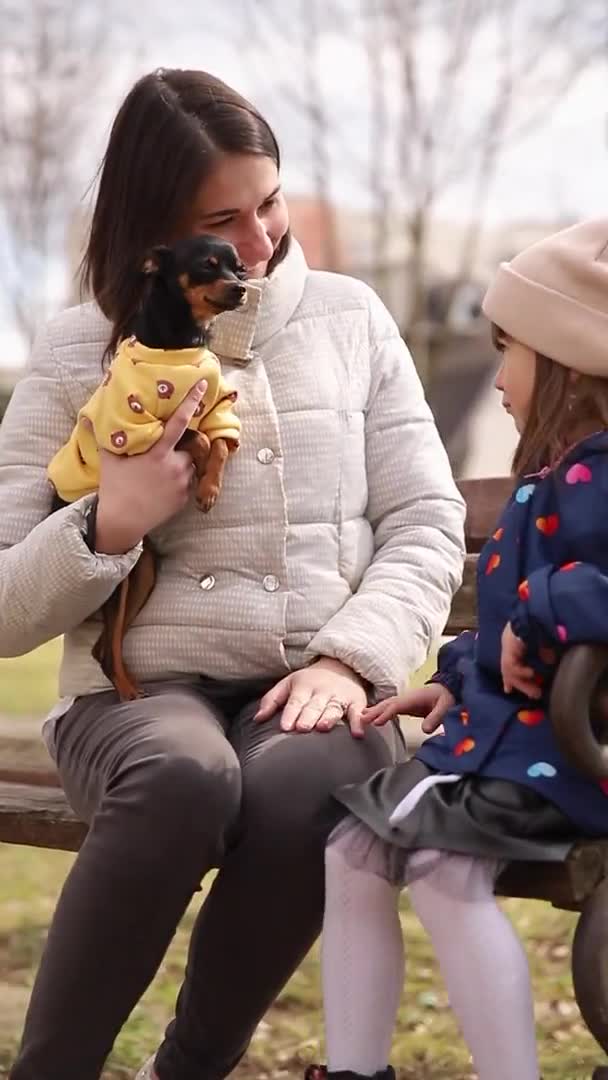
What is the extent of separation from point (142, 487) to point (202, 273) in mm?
331

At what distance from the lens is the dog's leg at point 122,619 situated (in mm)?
2428

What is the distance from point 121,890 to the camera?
6.91 feet

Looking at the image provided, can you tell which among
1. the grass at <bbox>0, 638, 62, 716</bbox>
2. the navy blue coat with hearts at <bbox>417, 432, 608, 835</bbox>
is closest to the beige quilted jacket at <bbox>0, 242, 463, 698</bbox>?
the navy blue coat with hearts at <bbox>417, 432, 608, 835</bbox>

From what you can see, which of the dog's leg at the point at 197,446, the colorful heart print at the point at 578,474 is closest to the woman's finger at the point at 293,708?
the dog's leg at the point at 197,446

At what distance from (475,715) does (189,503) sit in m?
0.62

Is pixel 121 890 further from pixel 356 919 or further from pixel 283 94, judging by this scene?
pixel 283 94

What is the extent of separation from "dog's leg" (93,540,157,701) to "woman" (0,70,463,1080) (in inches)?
1.0

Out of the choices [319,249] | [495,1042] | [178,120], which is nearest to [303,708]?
[495,1042]

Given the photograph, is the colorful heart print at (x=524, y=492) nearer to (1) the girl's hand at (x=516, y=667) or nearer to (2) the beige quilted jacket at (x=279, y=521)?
(1) the girl's hand at (x=516, y=667)

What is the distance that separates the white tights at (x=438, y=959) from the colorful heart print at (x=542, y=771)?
125mm

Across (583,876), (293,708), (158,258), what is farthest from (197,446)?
(583,876)

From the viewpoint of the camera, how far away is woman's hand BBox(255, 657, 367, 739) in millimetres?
2289

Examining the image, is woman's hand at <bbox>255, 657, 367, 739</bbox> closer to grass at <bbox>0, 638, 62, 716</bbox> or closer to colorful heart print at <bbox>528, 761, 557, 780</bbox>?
colorful heart print at <bbox>528, 761, 557, 780</bbox>

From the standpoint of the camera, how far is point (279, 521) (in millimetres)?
2471
